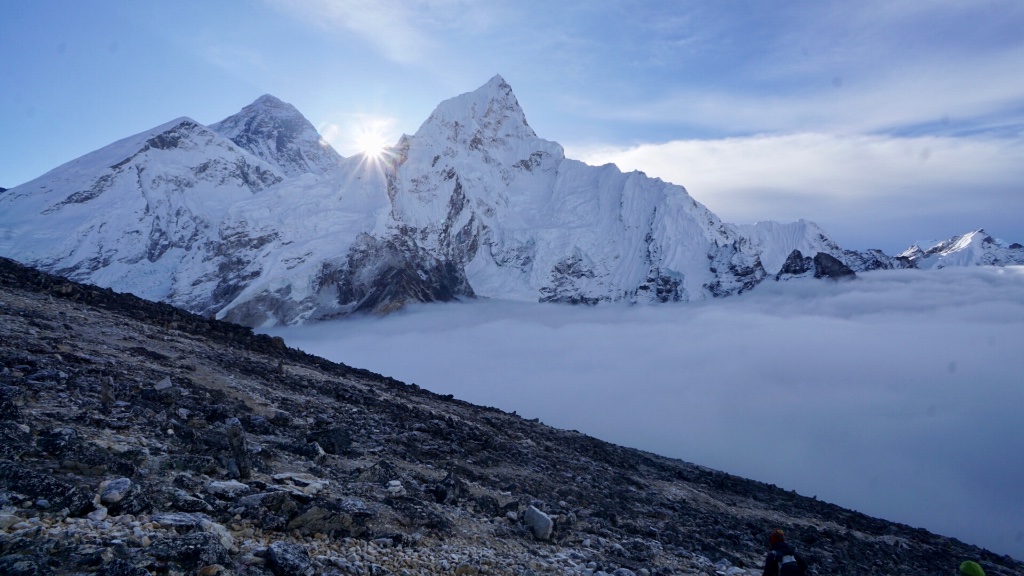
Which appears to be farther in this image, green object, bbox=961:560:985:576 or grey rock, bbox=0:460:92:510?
green object, bbox=961:560:985:576

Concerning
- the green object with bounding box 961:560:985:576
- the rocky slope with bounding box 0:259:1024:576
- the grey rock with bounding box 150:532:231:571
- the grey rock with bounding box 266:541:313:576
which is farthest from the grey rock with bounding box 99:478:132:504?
the green object with bounding box 961:560:985:576

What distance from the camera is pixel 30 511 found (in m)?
7.97

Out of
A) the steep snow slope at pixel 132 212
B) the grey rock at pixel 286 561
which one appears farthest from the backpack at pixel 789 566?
the steep snow slope at pixel 132 212

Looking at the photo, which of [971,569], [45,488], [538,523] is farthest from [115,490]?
[971,569]

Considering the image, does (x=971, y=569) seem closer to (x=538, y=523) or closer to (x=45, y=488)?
(x=538, y=523)

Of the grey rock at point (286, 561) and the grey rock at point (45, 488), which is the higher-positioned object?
the grey rock at point (45, 488)

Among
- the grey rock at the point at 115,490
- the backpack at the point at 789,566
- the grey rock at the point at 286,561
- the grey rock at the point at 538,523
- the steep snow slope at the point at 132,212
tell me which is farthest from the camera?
the steep snow slope at the point at 132,212

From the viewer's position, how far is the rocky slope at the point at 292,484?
27.9 ft

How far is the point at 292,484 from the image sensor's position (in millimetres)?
11953

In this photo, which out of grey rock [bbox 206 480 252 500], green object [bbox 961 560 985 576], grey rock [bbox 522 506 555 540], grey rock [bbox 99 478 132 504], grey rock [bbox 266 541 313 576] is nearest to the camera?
grey rock [bbox 266 541 313 576]

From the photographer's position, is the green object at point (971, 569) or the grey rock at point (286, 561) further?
the green object at point (971, 569)

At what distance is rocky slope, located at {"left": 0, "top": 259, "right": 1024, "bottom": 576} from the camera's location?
27.9 ft

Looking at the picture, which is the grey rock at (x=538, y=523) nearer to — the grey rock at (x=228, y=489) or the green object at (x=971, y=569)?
the grey rock at (x=228, y=489)

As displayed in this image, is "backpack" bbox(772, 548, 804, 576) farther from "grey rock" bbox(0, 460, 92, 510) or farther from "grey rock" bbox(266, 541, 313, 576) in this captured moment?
"grey rock" bbox(0, 460, 92, 510)
